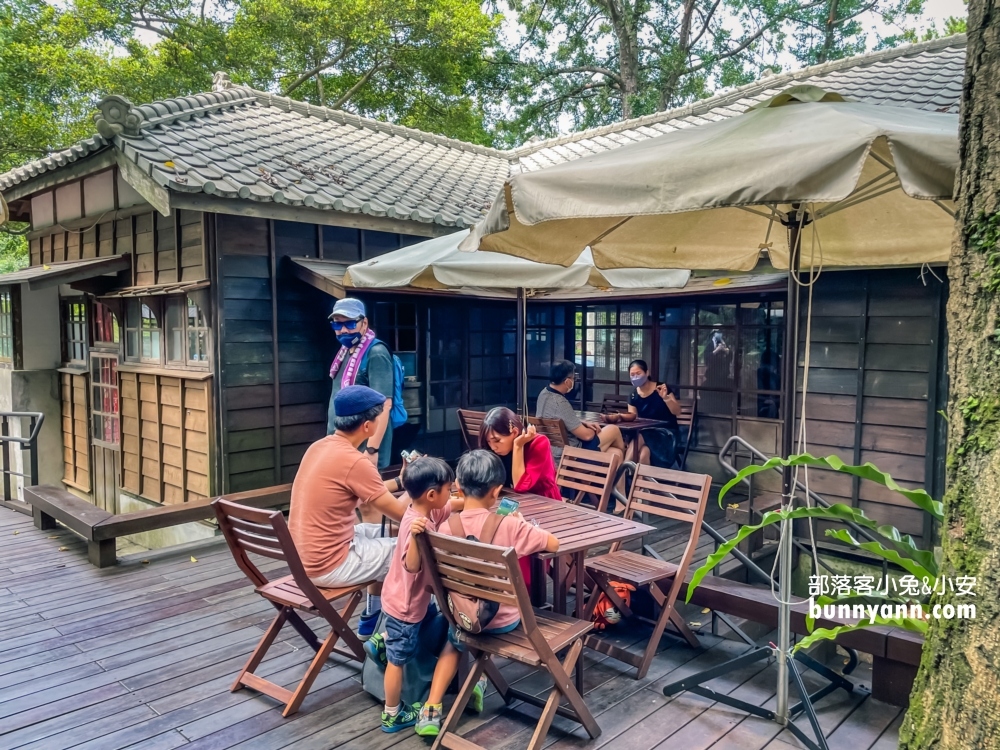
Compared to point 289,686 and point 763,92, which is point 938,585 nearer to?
point 289,686

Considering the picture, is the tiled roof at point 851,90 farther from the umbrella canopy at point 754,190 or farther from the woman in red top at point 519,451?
the woman in red top at point 519,451

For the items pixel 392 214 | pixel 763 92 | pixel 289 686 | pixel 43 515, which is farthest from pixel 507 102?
pixel 289 686

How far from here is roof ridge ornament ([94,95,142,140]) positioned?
5344 millimetres

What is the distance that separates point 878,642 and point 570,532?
1.40 m

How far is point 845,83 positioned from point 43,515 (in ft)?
29.6

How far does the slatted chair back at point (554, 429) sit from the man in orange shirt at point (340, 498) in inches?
88.3

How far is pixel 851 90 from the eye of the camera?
7.02 m

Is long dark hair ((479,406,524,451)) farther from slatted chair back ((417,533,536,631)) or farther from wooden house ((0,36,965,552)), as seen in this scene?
wooden house ((0,36,965,552))

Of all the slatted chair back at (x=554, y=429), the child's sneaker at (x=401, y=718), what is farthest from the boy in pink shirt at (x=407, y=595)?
the slatted chair back at (x=554, y=429)

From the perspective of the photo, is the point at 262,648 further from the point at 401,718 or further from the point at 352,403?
the point at 352,403

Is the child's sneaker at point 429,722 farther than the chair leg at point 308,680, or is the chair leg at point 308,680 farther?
the chair leg at point 308,680

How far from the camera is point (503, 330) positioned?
776 cm

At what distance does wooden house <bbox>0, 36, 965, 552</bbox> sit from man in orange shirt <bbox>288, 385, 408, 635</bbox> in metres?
2.77

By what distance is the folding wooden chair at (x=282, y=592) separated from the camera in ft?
8.75
